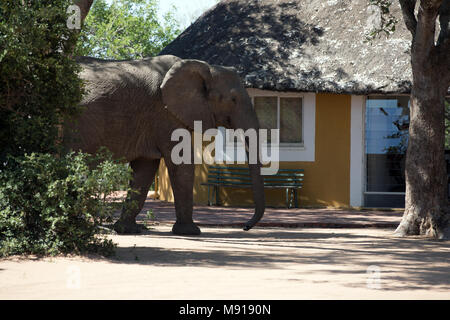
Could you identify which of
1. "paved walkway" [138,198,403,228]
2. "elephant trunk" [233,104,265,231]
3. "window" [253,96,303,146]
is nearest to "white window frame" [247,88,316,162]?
"window" [253,96,303,146]

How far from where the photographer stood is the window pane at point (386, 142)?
16.4 metres

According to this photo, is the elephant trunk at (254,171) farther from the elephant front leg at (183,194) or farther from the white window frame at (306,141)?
the white window frame at (306,141)

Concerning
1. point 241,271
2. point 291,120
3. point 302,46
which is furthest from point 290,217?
point 241,271

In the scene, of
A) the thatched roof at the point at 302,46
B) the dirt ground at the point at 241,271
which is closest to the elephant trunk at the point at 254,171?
the dirt ground at the point at 241,271

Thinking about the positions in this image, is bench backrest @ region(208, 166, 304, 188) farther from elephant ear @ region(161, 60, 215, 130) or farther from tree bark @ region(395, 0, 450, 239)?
elephant ear @ region(161, 60, 215, 130)

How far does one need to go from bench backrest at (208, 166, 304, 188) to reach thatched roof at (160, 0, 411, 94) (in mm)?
1959

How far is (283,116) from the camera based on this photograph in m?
16.8

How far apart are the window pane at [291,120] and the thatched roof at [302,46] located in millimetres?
903

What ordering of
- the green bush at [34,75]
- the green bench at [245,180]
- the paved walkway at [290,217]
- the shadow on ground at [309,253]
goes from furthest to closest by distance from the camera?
1. the green bench at [245,180]
2. the paved walkway at [290,217]
3. the green bush at [34,75]
4. the shadow on ground at [309,253]

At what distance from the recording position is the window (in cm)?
1670

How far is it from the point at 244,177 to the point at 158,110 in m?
6.57

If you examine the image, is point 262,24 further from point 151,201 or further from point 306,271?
point 306,271

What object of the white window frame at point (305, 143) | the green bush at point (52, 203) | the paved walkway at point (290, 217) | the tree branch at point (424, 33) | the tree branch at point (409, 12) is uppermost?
the tree branch at point (409, 12)

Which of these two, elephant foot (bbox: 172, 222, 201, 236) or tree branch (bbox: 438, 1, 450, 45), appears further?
tree branch (bbox: 438, 1, 450, 45)
